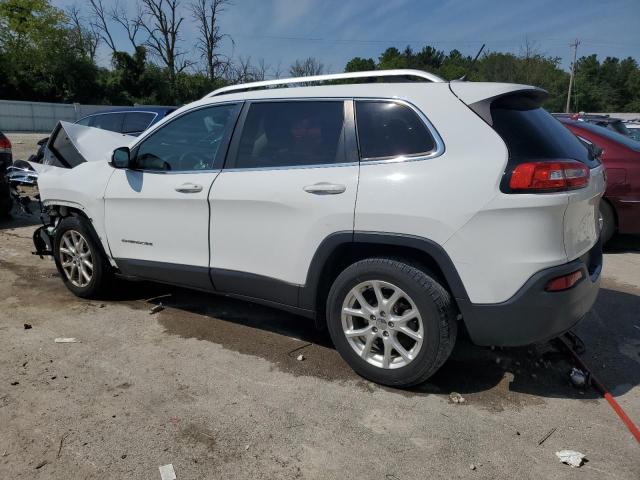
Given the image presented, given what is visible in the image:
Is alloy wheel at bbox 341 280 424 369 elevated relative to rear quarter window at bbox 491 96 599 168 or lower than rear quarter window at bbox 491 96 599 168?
lower

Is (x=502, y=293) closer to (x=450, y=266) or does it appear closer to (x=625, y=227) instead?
(x=450, y=266)

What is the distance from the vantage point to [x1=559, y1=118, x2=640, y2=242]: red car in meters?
6.35

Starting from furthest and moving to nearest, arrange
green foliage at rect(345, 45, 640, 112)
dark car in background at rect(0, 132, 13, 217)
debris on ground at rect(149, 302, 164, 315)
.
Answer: green foliage at rect(345, 45, 640, 112), dark car in background at rect(0, 132, 13, 217), debris on ground at rect(149, 302, 164, 315)

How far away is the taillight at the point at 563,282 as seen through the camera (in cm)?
277

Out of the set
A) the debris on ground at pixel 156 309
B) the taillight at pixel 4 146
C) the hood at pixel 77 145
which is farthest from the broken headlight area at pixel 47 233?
the taillight at pixel 4 146

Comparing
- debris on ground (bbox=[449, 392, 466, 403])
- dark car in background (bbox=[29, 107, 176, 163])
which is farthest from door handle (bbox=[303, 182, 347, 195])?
dark car in background (bbox=[29, 107, 176, 163])

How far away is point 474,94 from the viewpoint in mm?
3004

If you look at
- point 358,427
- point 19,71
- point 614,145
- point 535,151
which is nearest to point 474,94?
point 535,151

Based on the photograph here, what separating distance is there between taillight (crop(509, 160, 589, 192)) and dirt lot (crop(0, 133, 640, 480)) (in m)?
1.31

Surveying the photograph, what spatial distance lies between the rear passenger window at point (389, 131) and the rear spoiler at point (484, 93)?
0.29 meters

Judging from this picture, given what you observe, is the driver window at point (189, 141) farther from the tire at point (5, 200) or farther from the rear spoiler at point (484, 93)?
the tire at point (5, 200)

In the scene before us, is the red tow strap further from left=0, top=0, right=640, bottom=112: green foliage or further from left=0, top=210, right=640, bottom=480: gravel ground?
left=0, top=0, right=640, bottom=112: green foliage

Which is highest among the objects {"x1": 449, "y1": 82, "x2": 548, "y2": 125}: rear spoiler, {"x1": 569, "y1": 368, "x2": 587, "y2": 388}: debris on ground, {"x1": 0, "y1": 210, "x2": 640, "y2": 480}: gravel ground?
{"x1": 449, "y1": 82, "x2": 548, "y2": 125}: rear spoiler

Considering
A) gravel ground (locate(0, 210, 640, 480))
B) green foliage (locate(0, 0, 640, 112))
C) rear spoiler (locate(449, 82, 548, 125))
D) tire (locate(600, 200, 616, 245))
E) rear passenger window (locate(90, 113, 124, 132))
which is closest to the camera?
gravel ground (locate(0, 210, 640, 480))
